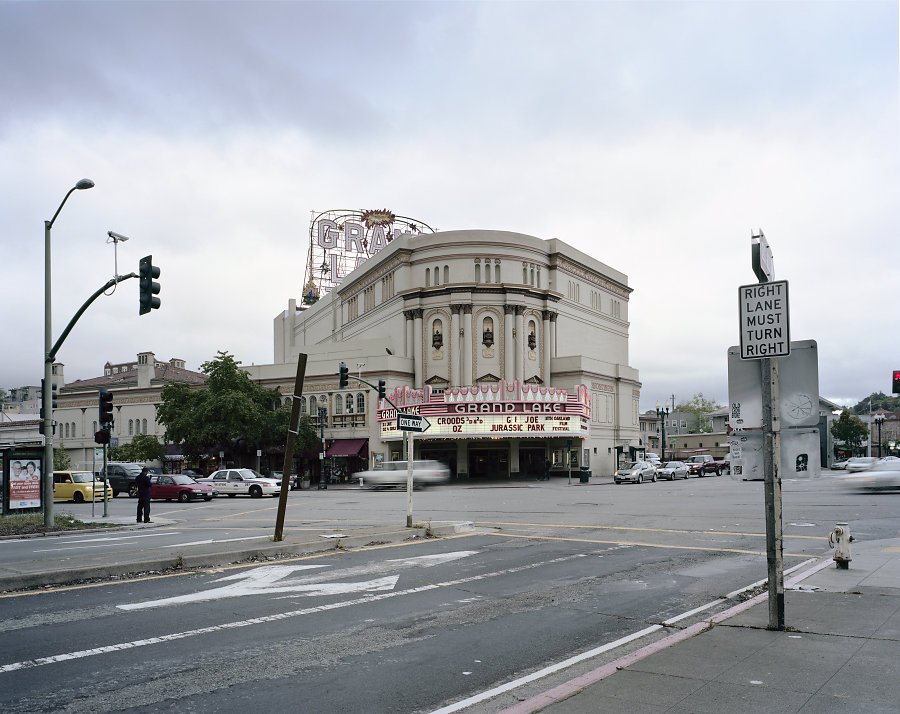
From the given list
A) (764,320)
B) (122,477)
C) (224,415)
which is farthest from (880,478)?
(224,415)

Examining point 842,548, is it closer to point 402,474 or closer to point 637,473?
point 402,474

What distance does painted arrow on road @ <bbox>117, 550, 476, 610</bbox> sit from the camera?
32.8 feet

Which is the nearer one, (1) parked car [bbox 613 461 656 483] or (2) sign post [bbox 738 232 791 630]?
(2) sign post [bbox 738 232 791 630]

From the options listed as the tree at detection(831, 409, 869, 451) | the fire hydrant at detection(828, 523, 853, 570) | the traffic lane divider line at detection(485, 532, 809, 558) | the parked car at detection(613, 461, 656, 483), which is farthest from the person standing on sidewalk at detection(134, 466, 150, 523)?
the tree at detection(831, 409, 869, 451)

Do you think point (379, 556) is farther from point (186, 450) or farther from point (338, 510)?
point (186, 450)

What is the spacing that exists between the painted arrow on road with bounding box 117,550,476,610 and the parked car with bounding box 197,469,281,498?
3154cm

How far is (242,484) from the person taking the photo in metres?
43.4

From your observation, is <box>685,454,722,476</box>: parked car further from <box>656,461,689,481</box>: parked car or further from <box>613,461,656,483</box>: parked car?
<box>613,461,656,483</box>: parked car

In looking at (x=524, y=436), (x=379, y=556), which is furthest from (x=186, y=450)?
(x=379, y=556)

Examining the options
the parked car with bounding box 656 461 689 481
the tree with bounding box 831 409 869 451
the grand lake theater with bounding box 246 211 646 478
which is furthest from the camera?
the tree with bounding box 831 409 869 451

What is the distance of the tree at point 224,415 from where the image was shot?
59031 millimetres

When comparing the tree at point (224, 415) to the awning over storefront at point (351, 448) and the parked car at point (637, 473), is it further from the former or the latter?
the parked car at point (637, 473)

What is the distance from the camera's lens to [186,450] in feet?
201

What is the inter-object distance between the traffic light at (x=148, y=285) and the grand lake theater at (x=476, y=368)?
3754cm
